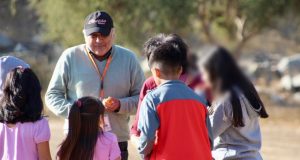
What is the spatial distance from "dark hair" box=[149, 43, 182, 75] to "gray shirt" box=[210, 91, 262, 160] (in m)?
0.71

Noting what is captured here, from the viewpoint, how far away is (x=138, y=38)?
22.7m

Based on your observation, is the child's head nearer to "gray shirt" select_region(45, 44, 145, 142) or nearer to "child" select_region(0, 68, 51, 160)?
"child" select_region(0, 68, 51, 160)

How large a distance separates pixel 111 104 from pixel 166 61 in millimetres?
1214

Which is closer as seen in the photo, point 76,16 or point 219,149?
point 219,149

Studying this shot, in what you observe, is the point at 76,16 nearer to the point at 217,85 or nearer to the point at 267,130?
the point at 267,130

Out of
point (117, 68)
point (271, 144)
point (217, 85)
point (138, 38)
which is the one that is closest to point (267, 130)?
point (271, 144)

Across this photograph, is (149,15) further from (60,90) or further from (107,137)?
(107,137)

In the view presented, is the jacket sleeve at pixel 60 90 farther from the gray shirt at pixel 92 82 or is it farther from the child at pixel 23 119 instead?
the child at pixel 23 119

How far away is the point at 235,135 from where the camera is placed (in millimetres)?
4547

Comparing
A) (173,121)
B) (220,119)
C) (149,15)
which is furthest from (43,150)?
(149,15)

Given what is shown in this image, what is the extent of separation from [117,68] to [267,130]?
14.5m

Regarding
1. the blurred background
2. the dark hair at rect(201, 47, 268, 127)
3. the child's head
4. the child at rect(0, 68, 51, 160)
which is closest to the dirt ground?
the blurred background

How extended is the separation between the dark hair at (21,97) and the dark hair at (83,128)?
24cm

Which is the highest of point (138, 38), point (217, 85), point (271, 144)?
point (138, 38)
